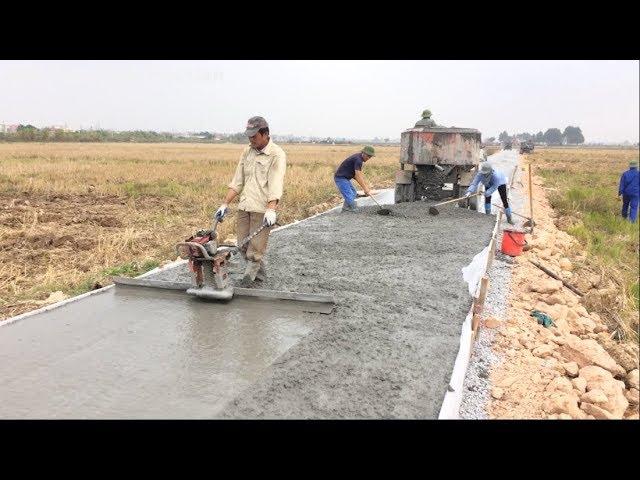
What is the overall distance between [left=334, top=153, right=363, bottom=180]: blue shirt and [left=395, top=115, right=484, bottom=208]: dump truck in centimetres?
144

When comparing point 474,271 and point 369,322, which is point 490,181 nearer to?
point 474,271

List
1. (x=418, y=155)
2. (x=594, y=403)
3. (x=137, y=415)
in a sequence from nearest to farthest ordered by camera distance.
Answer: (x=137, y=415)
(x=594, y=403)
(x=418, y=155)

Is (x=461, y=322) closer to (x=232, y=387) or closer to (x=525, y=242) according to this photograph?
(x=232, y=387)

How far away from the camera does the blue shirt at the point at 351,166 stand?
8.91 m

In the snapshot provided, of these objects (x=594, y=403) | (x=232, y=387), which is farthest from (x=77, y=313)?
(x=594, y=403)

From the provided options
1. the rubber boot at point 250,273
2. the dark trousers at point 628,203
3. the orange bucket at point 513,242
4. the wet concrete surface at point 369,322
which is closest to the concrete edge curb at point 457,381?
the wet concrete surface at point 369,322

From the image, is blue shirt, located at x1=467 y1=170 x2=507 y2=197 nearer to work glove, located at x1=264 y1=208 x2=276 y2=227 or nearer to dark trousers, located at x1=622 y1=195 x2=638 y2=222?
dark trousers, located at x1=622 y1=195 x2=638 y2=222

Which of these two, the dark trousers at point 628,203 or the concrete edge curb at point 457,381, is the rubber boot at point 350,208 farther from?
the concrete edge curb at point 457,381

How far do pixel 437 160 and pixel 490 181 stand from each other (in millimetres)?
1391

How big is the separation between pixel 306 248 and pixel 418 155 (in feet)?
14.3

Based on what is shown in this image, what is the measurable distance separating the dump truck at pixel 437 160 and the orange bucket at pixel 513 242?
269 cm

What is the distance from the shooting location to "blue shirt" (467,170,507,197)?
27.8 ft

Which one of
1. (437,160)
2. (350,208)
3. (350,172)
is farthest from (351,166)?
(437,160)
